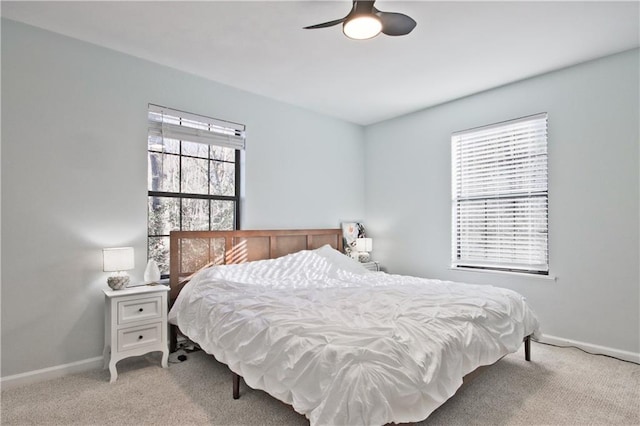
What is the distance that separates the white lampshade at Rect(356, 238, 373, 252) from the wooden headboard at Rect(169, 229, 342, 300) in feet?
2.19

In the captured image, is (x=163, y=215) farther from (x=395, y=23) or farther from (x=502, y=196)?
(x=502, y=196)

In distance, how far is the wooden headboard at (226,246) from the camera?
3.34m

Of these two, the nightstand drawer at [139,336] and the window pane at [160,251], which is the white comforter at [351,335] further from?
the window pane at [160,251]

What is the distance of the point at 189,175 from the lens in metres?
3.65

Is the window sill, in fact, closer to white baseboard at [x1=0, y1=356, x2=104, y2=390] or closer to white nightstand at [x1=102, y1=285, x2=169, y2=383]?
white nightstand at [x1=102, y1=285, x2=169, y2=383]

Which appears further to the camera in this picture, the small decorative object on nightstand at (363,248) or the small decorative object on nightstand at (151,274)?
the small decorative object on nightstand at (363,248)

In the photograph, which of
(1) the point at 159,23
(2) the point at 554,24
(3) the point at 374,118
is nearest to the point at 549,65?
(2) the point at 554,24

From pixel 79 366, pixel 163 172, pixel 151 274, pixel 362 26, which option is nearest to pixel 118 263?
pixel 151 274

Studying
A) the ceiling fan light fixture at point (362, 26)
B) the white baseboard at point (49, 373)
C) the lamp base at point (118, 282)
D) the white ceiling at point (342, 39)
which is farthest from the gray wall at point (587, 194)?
the white baseboard at point (49, 373)

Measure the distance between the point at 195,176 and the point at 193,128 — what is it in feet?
1.63

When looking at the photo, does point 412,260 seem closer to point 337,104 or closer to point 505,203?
point 505,203

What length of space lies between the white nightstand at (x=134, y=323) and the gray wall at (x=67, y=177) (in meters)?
0.32

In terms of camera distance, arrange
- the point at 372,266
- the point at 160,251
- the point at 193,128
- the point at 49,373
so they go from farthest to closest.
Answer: the point at 372,266 → the point at 193,128 → the point at 160,251 → the point at 49,373

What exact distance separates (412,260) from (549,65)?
8.68 ft
